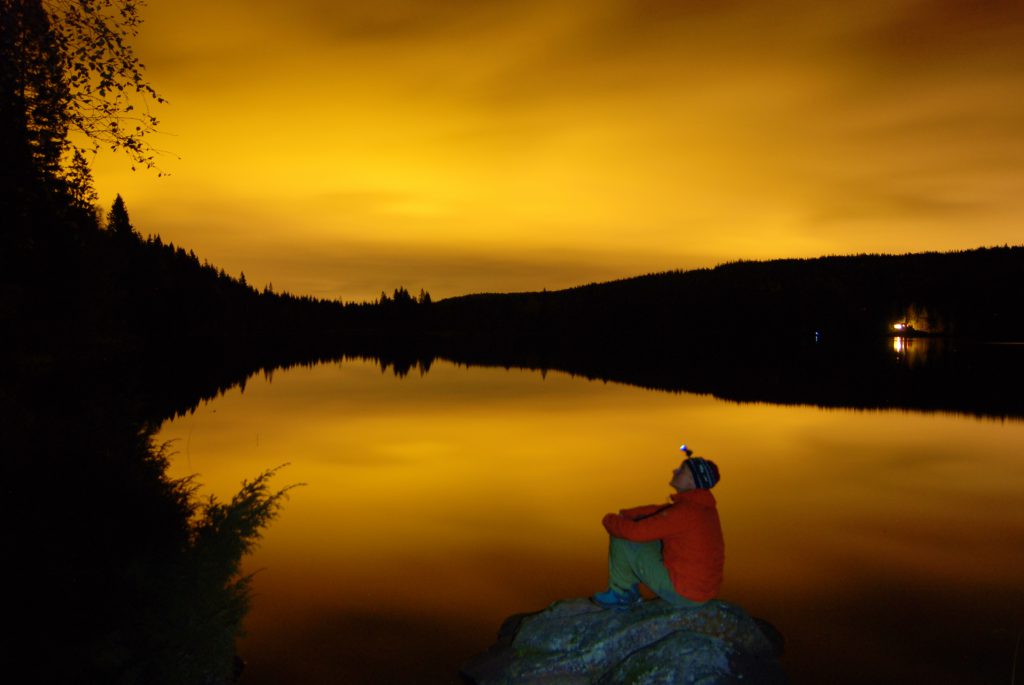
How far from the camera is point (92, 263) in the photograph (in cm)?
4253

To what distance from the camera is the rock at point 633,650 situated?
7730 millimetres

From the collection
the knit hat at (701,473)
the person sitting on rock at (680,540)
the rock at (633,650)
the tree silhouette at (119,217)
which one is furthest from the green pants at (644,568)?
the tree silhouette at (119,217)

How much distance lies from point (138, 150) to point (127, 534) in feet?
20.9

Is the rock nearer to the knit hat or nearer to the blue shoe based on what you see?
the blue shoe

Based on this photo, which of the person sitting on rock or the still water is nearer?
the person sitting on rock

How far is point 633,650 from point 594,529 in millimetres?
8694

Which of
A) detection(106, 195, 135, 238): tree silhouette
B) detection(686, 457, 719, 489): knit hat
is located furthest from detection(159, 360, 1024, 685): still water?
detection(106, 195, 135, 238): tree silhouette

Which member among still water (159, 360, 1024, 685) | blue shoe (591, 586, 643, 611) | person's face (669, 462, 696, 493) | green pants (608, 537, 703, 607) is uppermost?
person's face (669, 462, 696, 493)

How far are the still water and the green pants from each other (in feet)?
7.65

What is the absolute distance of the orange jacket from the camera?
802cm

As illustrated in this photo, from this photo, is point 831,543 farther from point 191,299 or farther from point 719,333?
point 719,333

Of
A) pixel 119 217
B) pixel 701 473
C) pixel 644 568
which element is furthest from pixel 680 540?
pixel 119 217

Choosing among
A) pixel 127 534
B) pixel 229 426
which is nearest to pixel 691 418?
pixel 229 426

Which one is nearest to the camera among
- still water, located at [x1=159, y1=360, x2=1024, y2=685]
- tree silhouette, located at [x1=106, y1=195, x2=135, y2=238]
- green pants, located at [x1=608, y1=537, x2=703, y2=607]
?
green pants, located at [x1=608, y1=537, x2=703, y2=607]
